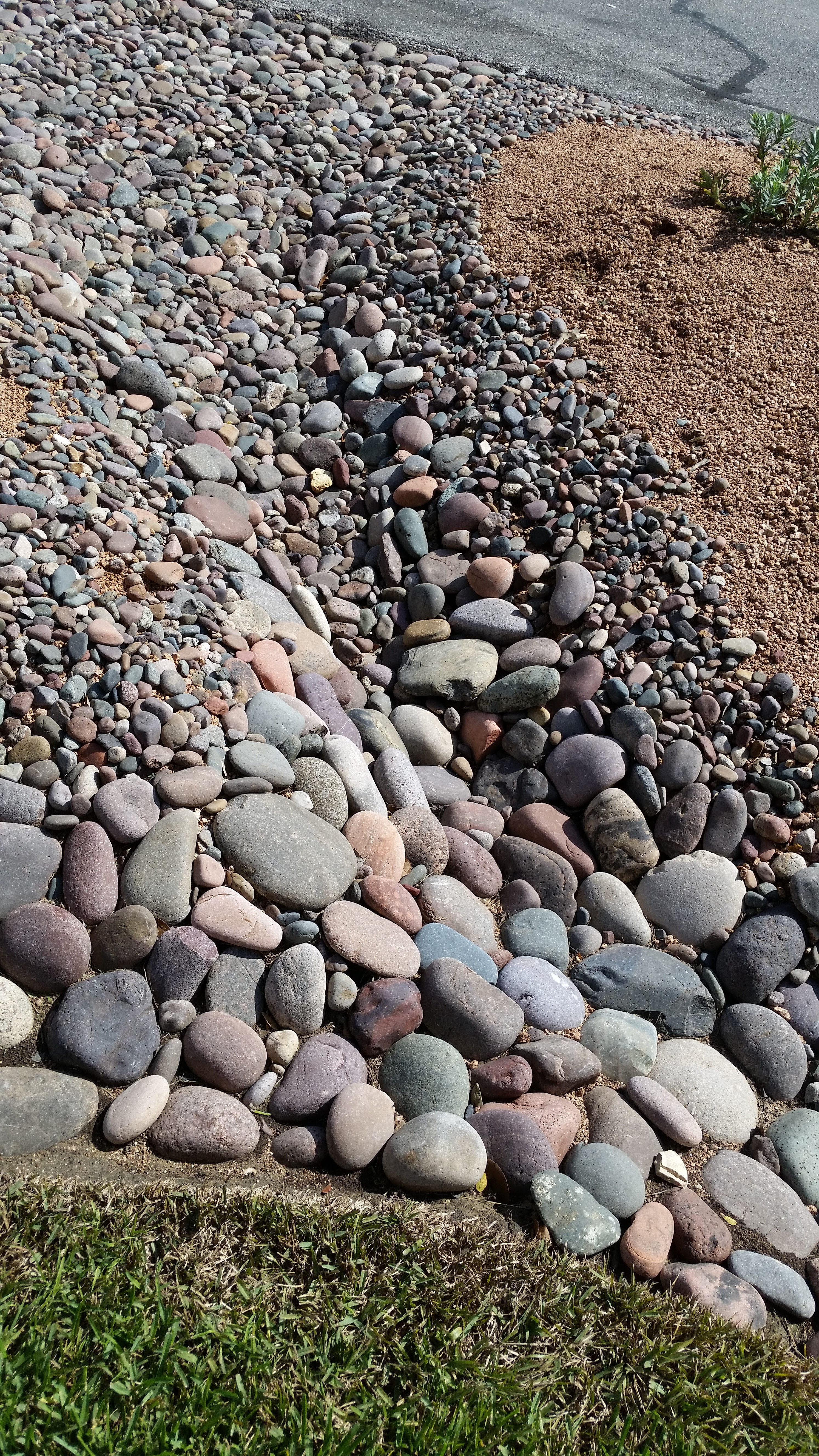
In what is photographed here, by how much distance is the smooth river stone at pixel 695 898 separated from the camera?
8.80ft

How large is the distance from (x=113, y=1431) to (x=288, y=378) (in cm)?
325

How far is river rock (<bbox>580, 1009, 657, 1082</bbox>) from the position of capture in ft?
7.68

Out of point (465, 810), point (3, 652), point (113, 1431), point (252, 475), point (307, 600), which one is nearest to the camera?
point (113, 1431)

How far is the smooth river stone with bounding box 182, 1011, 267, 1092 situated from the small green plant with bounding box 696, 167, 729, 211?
361 cm

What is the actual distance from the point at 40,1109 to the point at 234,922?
0.52 meters

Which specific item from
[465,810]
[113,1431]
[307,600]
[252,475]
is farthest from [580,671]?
[113,1431]

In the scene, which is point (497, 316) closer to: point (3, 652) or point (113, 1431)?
point (3, 652)

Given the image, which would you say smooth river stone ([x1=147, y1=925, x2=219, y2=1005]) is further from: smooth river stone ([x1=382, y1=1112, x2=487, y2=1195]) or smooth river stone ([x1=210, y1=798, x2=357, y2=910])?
smooth river stone ([x1=382, y1=1112, x2=487, y2=1195])

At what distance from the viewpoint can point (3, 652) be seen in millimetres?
2348

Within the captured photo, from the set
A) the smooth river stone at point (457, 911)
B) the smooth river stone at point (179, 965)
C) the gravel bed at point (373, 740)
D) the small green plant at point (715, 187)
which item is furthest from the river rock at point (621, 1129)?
the small green plant at point (715, 187)

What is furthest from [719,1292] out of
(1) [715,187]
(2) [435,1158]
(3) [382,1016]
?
(1) [715,187]

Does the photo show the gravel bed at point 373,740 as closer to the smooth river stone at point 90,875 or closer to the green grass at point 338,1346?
the smooth river stone at point 90,875

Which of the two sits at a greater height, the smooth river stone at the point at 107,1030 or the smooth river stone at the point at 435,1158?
the smooth river stone at the point at 435,1158

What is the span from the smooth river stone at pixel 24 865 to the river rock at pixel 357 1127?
2.54 ft
